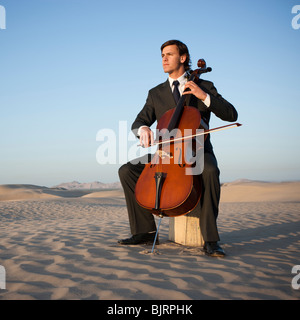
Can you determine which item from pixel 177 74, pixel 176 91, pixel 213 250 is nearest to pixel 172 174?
pixel 213 250

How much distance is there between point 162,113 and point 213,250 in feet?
4.71

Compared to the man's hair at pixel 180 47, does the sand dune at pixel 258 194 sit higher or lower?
lower

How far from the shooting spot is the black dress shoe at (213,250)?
7.87 feet

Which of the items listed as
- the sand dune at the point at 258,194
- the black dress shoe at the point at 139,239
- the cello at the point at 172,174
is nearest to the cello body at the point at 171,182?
the cello at the point at 172,174

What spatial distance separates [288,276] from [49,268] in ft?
5.28

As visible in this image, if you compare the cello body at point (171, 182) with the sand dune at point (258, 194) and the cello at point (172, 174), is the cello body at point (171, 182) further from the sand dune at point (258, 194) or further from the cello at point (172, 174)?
the sand dune at point (258, 194)

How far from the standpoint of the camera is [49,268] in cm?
205

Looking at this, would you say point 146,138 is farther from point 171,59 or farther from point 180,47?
point 180,47

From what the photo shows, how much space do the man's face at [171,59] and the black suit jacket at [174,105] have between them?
160 millimetres

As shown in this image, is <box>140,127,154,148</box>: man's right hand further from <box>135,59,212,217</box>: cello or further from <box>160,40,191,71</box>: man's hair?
<box>160,40,191,71</box>: man's hair

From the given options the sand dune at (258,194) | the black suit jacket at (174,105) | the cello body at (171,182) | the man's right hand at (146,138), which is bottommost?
the sand dune at (258,194)

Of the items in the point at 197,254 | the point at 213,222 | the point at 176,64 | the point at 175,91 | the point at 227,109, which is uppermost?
the point at 176,64
